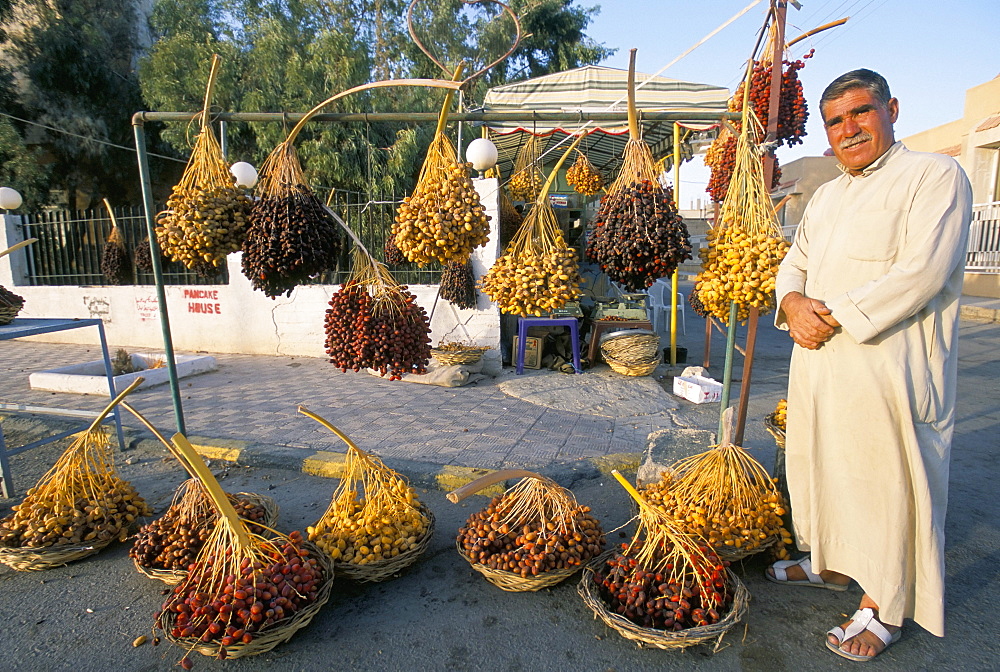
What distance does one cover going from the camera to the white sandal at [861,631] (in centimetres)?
206

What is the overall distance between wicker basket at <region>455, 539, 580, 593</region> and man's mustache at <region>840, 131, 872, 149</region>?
213 cm

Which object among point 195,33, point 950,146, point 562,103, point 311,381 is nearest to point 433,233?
point 311,381

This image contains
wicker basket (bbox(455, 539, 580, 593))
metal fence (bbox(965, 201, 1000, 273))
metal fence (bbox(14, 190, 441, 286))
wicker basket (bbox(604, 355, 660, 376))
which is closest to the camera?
wicker basket (bbox(455, 539, 580, 593))

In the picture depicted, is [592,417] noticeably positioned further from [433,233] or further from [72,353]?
[72,353]

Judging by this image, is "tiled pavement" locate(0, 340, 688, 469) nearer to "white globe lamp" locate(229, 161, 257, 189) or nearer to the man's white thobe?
"white globe lamp" locate(229, 161, 257, 189)

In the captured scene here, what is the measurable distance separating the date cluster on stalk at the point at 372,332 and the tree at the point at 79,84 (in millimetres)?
11780

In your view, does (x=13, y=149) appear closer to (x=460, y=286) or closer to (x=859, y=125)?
(x=460, y=286)

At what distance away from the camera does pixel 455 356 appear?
6773 mm

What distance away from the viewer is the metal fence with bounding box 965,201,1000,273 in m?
13.1

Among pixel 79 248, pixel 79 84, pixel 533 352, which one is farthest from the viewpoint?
pixel 79 84

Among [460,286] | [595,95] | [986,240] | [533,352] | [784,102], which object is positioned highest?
[595,95]

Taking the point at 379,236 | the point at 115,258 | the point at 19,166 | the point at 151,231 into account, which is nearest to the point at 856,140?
the point at 151,231

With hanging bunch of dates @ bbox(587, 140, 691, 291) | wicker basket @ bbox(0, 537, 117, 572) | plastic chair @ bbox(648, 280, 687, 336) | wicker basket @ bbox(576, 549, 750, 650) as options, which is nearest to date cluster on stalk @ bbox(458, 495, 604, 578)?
wicker basket @ bbox(576, 549, 750, 650)

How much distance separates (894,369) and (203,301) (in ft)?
30.5
